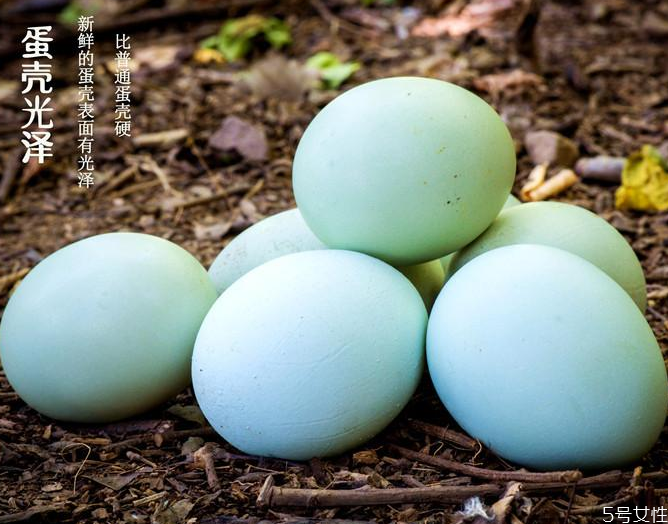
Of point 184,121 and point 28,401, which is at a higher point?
point 184,121

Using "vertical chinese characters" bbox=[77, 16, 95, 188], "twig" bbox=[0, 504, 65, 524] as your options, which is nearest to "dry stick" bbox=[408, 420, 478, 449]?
"twig" bbox=[0, 504, 65, 524]

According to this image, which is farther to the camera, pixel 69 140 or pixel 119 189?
pixel 69 140

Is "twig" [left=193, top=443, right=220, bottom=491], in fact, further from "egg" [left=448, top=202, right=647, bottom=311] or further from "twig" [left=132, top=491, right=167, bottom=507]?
"egg" [left=448, top=202, right=647, bottom=311]

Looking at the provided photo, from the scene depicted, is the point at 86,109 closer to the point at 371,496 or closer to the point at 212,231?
the point at 212,231

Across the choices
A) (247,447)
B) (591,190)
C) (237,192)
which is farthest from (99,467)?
(591,190)

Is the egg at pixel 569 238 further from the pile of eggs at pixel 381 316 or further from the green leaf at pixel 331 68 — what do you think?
the green leaf at pixel 331 68

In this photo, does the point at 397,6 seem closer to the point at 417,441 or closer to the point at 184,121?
the point at 184,121

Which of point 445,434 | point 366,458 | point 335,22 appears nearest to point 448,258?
point 445,434

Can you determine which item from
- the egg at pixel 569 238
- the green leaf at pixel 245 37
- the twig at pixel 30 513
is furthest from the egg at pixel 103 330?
the green leaf at pixel 245 37
